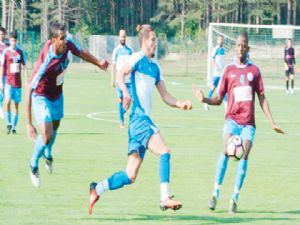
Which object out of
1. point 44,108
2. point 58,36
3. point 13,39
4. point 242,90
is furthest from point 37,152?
point 13,39

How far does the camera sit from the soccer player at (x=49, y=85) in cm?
1188

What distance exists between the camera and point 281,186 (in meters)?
14.1

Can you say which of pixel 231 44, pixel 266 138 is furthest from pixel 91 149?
pixel 231 44

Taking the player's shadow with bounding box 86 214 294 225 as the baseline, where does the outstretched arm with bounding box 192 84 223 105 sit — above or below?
above

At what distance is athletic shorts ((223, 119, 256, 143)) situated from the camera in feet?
38.7

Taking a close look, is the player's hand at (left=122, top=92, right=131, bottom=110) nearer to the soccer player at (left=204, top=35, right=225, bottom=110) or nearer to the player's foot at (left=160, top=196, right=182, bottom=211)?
the player's foot at (left=160, top=196, right=182, bottom=211)

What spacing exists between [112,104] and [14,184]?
18.5 metres

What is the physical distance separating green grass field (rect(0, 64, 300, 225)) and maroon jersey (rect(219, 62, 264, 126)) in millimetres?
1181

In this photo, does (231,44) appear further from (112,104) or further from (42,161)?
(42,161)

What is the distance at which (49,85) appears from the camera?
12.7m

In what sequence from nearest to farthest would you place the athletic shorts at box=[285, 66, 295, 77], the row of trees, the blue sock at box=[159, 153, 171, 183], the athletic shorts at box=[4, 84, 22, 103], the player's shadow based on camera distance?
the blue sock at box=[159, 153, 171, 183] → the player's shadow → the athletic shorts at box=[4, 84, 22, 103] → the athletic shorts at box=[285, 66, 295, 77] → the row of trees

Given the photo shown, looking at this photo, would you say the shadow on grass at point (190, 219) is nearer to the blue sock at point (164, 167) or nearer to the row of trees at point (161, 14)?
the blue sock at point (164, 167)

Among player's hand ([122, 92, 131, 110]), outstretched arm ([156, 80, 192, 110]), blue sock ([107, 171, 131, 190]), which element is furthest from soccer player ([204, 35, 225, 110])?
Result: player's hand ([122, 92, 131, 110])

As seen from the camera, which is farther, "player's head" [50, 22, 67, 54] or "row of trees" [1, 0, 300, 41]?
"row of trees" [1, 0, 300, 41]
